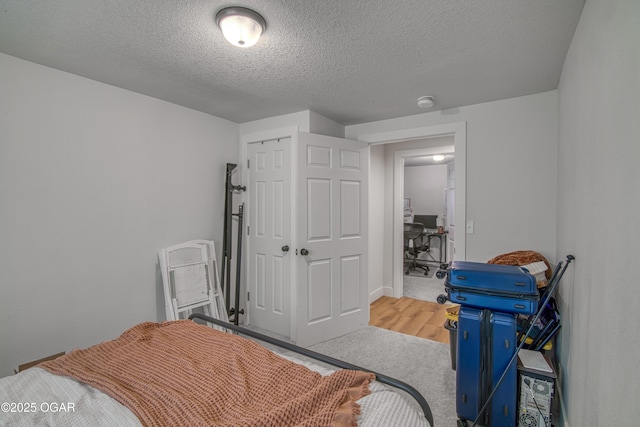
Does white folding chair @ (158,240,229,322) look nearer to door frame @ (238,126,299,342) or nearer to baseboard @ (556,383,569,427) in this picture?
door frame @ (238,126,299,342)

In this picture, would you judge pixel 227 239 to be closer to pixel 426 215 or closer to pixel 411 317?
pixel 411 317

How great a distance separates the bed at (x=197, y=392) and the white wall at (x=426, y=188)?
6141 millimetres

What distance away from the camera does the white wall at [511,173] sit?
239 cm

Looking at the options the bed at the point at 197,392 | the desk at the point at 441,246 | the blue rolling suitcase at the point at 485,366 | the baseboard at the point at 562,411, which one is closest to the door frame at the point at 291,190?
the bed at the point at 197,392

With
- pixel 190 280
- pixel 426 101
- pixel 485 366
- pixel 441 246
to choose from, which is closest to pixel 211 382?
pixel 485 366

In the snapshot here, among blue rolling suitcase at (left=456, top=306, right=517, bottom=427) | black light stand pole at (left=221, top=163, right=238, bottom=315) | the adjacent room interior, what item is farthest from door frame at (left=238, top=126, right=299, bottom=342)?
blue rolling suitcase at (left=456, top=306, right=517, bottom=427)

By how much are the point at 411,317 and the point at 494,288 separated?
204 centimetres

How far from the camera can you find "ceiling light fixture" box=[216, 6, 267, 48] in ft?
4.61

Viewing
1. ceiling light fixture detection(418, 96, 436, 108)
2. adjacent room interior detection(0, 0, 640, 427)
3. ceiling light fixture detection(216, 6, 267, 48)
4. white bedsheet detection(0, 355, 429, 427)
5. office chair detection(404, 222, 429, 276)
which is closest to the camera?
white bedsheet detection(0, 355, 429, 427)

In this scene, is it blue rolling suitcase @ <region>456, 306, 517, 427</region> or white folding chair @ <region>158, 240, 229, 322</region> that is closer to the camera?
blue rolling suitcase @ <region>456, 306, 517, 427</region>

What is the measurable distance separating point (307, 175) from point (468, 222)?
1630 millimetres

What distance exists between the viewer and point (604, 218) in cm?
106

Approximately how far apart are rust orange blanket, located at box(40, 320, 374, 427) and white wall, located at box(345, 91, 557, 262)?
2.03 m

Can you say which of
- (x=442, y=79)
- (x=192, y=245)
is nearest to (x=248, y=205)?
(x=192, y=245)
